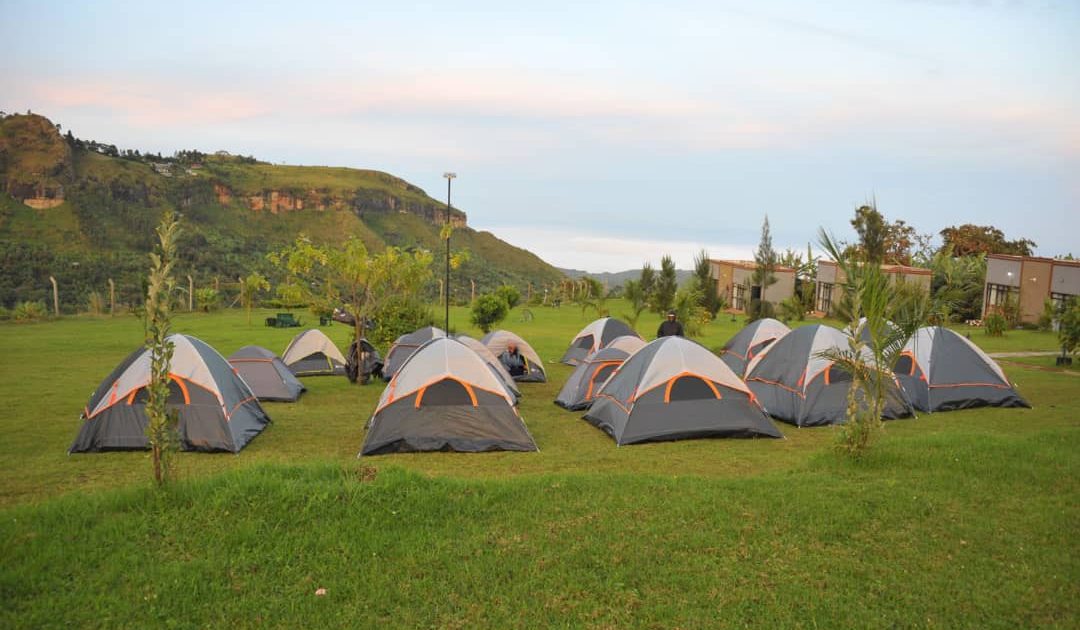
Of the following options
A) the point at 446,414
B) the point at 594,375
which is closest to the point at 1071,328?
the point at 594,375

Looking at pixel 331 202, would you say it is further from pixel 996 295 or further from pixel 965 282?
pixel 996 295

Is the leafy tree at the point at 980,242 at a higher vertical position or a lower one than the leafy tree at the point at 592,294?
higher

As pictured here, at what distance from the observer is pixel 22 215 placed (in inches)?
2233

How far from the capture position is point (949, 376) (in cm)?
1491

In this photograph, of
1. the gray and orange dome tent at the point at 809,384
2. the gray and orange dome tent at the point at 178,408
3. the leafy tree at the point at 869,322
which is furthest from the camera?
the gray and orange dome tent at the point at 809,384

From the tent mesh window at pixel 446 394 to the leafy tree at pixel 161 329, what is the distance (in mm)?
4550

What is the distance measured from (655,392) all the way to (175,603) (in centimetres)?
804

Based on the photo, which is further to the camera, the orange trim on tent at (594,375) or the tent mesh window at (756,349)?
the tent mesh window at (756,349)

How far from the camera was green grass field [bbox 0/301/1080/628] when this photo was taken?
215 inches

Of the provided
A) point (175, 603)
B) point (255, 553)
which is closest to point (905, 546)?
point (255, 553)

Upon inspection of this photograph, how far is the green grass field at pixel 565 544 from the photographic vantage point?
5.45 meters

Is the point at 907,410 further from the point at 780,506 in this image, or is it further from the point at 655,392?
the point at 780,506

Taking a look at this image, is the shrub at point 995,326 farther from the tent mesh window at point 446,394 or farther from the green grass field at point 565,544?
the tent mesh window at point 446,394

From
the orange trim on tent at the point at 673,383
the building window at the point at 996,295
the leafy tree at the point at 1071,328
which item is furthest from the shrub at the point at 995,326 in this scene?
the orange trim on tent at the point at 673,383
